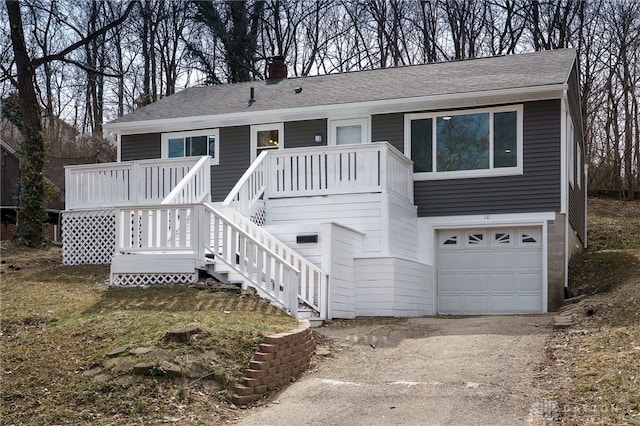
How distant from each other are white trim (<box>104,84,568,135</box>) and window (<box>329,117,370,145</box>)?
22 centimetres

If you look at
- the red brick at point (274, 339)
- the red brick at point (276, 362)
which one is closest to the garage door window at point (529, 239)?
the red brick at point (274, 339)

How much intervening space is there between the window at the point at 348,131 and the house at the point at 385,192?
0.03 m

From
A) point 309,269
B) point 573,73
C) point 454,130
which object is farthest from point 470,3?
point 309,269

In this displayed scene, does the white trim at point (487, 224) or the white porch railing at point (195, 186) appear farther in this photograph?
the white trim at point (487, 224)

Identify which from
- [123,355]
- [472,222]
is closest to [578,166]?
[472,222]

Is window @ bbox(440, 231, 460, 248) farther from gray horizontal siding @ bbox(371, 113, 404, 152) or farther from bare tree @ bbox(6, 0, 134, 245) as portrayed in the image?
bare tree @ bbox(6, 0, 134, 245)

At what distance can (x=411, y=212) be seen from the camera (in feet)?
→ 53.7

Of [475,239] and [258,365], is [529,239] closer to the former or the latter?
[475,239]

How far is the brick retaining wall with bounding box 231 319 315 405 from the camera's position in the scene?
819cm

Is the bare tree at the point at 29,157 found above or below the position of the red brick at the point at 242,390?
above

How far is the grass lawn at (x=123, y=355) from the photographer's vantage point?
755 cm

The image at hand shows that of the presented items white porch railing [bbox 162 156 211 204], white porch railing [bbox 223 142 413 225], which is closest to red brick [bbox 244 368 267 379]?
white porch railing [bbox 223 142 413 225]

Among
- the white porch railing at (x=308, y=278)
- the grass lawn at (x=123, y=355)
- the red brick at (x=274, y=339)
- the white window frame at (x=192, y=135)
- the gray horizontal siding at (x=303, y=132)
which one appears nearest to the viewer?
the grass lawn at (x=123, y=355)

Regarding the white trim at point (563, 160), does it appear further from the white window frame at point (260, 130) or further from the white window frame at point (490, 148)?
the white window frame at point (260, 130)
